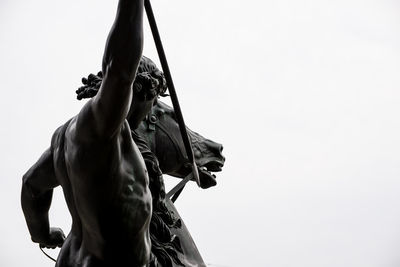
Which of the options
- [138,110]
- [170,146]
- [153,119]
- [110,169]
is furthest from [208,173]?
[110,169]

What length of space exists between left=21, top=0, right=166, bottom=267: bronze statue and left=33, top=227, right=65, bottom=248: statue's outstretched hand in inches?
21.0

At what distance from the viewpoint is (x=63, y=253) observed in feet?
15.7

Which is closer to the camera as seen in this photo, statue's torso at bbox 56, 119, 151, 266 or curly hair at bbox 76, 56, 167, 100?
statue's torso at bbox 56, 119, 151, 266

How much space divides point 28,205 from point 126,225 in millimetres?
871

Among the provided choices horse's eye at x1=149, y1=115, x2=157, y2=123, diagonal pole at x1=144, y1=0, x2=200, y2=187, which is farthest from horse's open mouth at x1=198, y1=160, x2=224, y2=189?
horse's eye at x1=149, y1=115, x2=157, y2=123

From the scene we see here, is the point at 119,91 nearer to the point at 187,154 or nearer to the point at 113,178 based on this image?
the point at 113,178

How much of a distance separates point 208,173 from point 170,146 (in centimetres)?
28

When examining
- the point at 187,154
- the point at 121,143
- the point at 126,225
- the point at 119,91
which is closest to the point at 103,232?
the point at 126,225

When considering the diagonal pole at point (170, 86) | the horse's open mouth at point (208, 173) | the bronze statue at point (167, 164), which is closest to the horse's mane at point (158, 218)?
the bronze statue at point (167, 164)

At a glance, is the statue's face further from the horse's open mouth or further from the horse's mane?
the horse's open mouth

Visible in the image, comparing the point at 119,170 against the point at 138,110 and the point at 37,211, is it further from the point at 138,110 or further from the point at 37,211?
the point at 37,211

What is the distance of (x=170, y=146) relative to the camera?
5496 millimetres

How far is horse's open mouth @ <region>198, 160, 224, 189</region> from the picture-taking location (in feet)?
18.4

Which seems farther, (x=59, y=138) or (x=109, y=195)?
(x=59, y=138)
